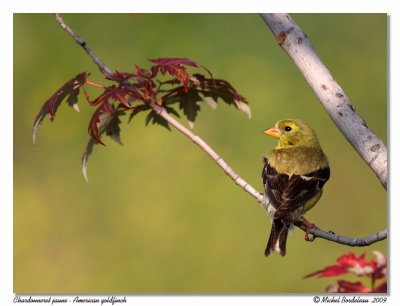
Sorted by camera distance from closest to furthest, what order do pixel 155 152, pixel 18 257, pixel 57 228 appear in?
pixel 18 257
pixel 57 228
pixel 155 152

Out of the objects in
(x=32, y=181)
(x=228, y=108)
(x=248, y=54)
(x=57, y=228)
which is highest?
(x=248, y=54)

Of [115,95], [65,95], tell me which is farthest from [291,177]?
[65,95]

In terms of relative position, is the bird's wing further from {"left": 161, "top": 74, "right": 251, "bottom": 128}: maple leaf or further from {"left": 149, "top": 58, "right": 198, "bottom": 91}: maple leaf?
{"left": 149, "top": 58, "right": 198, "bottom": 91}: maple leaf

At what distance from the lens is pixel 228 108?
17.7 ft

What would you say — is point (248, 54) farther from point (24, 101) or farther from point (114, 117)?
point (114, 117)

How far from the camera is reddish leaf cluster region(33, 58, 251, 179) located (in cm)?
258

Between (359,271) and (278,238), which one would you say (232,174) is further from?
(359,271)

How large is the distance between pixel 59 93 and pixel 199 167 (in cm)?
260

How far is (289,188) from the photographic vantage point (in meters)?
3.08

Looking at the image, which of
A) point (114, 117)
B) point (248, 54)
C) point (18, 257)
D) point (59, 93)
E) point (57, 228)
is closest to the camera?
point (59, 93)

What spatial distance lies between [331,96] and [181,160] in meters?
2.95

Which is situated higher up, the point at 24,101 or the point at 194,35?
the point at 194,35

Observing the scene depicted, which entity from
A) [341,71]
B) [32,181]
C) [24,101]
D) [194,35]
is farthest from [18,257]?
[341,71]

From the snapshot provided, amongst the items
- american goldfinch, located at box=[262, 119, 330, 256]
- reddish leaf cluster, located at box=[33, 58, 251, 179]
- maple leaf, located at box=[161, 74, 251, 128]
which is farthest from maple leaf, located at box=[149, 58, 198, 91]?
american goldfinch, located at box=[262, 119, 330, 256]
